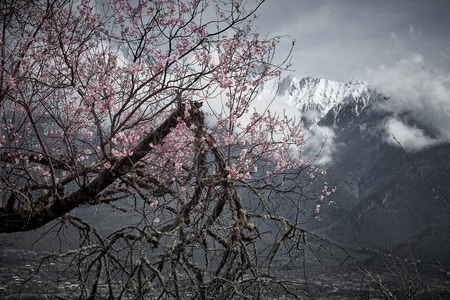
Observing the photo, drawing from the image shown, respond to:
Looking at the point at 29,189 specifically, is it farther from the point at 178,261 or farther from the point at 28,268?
the point at 28,268

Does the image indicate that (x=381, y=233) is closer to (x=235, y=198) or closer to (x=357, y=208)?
(x=357, y=208)

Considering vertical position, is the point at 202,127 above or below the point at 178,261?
above

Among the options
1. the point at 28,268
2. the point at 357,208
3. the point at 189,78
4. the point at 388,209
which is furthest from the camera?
the point at 357,208

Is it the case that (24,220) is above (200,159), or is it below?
below

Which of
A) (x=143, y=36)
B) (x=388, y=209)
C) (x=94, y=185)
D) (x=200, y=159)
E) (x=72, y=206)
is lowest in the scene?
(x=72, y=206)

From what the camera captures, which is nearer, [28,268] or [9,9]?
[9,9]

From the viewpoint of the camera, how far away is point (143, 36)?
4402 millimetres

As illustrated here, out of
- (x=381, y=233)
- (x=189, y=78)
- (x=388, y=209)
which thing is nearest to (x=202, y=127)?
(x=189, y=78)

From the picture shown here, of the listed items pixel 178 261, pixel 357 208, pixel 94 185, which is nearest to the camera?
pixel 178 261

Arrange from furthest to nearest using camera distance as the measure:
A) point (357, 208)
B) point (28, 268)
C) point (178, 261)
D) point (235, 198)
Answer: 1. point (357, 208)
2. point (28, 268)
3. point (235, 198)
4. point (178, 261)

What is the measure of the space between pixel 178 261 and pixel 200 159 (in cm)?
131

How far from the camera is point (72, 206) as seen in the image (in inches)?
172

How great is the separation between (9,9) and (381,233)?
6846 inches

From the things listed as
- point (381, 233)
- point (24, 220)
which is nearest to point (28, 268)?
point (24, 220)
